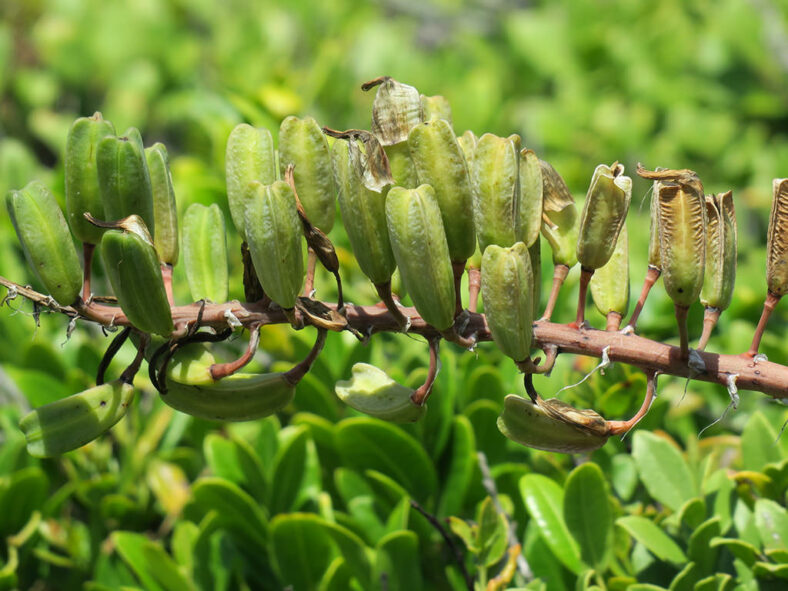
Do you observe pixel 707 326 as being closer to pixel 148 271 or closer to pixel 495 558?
pixel 495 558

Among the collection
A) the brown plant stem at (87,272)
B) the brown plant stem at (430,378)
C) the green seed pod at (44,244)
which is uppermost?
the green seed pod at (44,244)

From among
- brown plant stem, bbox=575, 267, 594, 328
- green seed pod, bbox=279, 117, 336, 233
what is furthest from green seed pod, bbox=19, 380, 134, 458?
brown plant stem, bbox=575, 267, 594, 328

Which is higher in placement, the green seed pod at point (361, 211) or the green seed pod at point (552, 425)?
the green seed pod at point (361, 211)

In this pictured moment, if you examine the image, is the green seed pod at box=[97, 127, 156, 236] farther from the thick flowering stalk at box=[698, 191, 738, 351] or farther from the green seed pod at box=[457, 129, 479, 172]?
the thick flowering stalk at box=[698, 191, 738, 351]

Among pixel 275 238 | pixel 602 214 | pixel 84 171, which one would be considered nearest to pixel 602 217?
pixel 602 214

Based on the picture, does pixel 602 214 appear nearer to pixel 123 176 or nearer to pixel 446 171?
pixel 446 171

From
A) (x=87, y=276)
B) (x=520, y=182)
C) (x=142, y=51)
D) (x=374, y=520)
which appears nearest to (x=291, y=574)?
(x=374, y=520)

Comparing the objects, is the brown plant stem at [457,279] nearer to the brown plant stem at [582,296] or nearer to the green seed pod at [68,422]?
the brown plant stem at [582,296]

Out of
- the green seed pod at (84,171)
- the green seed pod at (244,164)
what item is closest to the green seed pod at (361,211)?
the green seed pod at (244,164)
